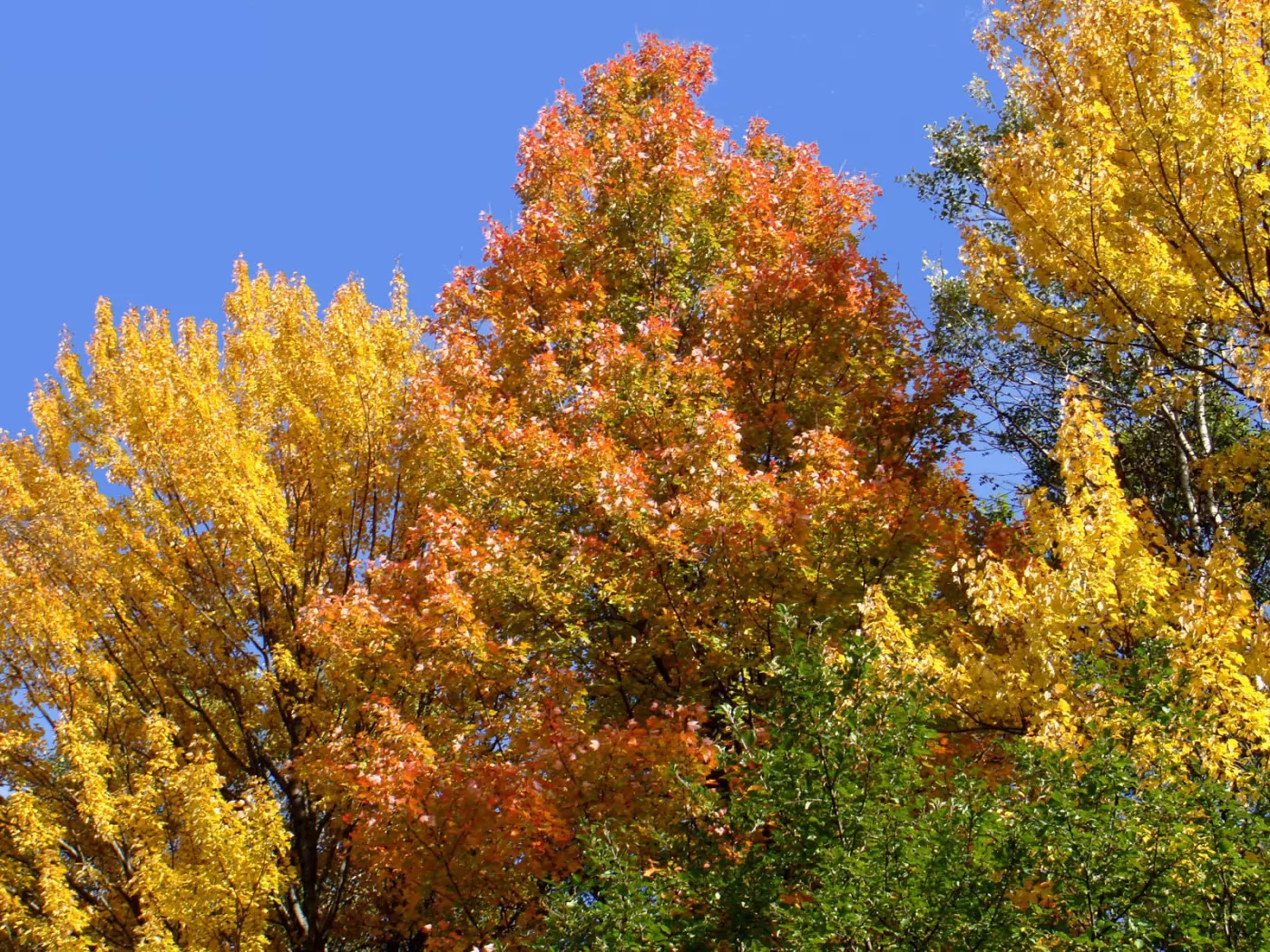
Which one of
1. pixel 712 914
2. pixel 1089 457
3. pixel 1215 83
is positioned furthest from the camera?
pixel 1215 83

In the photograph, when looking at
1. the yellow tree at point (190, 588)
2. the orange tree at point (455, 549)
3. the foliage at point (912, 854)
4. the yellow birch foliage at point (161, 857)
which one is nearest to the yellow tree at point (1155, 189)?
the orange tree at point (455, 549)

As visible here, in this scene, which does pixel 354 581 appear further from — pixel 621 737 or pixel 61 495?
pixel 621 737

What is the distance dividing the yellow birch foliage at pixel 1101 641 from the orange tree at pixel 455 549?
1.42m

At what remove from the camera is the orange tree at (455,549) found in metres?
7.57

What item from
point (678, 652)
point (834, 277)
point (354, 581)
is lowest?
point (678, 652)

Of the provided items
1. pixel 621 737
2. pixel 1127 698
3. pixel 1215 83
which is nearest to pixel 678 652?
pixel 621 737

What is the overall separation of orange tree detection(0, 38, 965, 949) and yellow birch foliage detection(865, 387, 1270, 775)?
142 cm

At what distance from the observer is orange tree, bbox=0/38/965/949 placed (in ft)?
24.8

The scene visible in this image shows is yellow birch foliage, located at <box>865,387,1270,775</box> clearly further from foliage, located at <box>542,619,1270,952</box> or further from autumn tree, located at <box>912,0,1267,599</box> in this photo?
autumn tree, located at <box>912,0,1267,599</box>

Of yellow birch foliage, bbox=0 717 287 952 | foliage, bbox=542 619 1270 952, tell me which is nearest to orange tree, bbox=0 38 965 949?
yellow birch foliage, bbox=0 717 287 952

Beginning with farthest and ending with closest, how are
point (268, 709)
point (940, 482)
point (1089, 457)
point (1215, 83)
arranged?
1. point (268, 709)
2. point (940, 482)
3. point (1215, 83)
4. point (1089, 457)

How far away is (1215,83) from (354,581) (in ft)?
27.8

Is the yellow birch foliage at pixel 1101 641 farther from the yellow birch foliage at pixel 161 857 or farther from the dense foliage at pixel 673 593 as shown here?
the yellow birch foliage at pixel 161 857

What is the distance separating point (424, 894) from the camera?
7262mm
